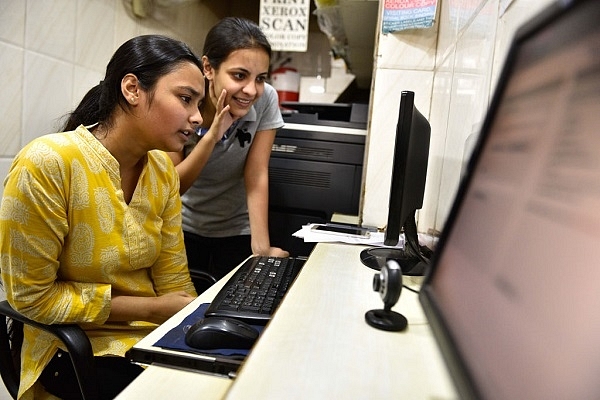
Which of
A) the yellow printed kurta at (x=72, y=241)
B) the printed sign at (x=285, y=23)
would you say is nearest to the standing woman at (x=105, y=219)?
the yellow printed kurta at (x=72, y=241)

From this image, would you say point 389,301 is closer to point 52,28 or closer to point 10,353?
point 10,353

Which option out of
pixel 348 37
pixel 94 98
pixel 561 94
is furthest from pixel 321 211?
pixel 561 94

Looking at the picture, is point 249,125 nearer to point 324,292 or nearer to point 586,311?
point 324,292

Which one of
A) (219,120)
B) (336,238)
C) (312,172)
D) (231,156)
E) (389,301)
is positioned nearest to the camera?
(389,301)

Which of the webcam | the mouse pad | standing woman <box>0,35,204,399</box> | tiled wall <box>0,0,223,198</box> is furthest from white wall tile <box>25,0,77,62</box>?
the webcam

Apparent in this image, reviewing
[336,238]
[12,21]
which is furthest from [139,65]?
[336,238]

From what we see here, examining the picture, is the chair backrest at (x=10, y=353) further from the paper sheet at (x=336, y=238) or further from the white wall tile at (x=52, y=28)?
Result: the white wall tile at (x=52, y=28)

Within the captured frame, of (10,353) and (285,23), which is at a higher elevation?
(285,23)

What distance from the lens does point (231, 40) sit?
1.39m

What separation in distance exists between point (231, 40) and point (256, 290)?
2.88 ft

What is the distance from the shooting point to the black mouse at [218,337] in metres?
0.64

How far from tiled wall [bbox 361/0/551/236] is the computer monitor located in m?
0.08

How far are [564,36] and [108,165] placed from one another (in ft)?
2.99

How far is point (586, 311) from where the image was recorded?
0.24 meters
